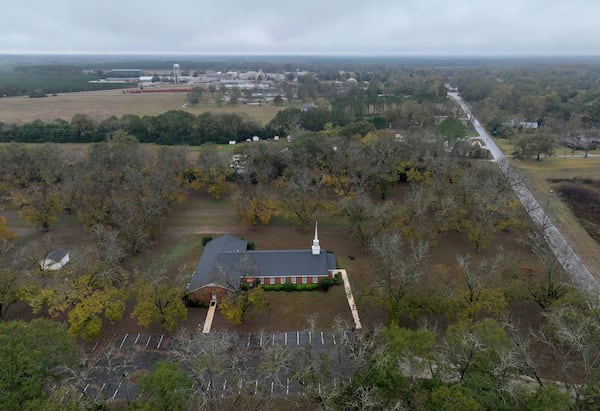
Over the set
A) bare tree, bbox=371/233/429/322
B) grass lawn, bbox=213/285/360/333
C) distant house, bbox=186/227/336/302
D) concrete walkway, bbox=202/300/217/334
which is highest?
bare tree, bbox=371/233/429/322

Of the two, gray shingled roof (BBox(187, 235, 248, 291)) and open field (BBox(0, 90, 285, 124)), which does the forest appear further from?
open field (BBox(0, 90, 285, 124))

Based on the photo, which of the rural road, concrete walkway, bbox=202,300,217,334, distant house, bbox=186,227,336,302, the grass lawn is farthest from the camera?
the rural road

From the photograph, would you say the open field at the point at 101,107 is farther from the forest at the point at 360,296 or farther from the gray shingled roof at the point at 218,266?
the gray shingled roof at the point at 218,266

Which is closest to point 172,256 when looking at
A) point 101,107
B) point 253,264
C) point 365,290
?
point 253,264

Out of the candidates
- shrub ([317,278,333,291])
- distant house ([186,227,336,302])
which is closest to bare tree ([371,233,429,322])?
shrub ([317,278,333,291])

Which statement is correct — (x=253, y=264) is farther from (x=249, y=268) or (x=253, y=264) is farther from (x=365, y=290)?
(x=365, y=290)
